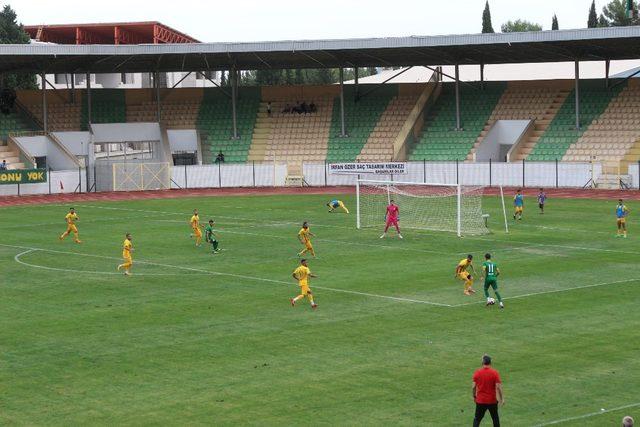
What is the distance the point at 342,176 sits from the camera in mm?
77312

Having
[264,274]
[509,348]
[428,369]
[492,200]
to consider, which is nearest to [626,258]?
[264,274]

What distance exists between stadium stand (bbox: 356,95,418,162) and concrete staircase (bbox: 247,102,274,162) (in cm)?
756

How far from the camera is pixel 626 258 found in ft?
135

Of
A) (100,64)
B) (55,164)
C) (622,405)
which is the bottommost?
(622,405)

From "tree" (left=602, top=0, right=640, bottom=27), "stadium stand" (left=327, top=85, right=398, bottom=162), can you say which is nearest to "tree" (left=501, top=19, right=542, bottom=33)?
"tree" (left=602, top=0, right=640, bottom=27)

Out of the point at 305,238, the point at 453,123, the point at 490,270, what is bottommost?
the point at 490,270

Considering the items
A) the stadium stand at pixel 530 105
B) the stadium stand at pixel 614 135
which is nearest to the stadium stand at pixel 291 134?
the stadium stand at pixel 530 105

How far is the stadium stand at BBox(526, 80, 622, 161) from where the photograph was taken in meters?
74.6

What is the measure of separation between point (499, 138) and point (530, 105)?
3.96m

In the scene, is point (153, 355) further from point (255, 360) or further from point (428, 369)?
point (428, 369)

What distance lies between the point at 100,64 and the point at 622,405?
2655 inches

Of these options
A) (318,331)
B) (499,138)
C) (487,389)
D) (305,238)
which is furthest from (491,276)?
(499,138)

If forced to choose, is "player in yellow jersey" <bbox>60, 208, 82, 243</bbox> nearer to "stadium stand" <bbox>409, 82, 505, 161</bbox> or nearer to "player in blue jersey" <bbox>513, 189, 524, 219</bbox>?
"player in blue jersey" <bbox>513, 189, 524, 219</bbox>

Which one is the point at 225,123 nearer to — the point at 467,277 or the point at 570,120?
the point at 570,120
